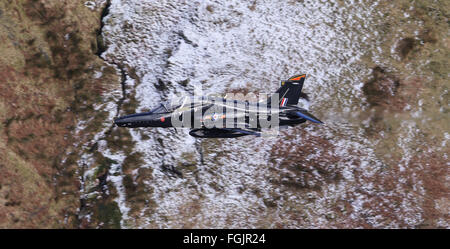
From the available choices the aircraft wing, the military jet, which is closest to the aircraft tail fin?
the military jet

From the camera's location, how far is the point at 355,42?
2114 cm

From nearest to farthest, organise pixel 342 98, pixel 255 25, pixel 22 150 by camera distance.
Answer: pixel 22 150, pixel 342 98, pixel 255 25

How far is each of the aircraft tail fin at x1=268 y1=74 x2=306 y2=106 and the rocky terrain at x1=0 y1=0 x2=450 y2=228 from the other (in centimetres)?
314

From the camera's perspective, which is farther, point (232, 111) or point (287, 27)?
point (287, 27)

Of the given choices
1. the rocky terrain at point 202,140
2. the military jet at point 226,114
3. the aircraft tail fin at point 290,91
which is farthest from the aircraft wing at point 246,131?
the rocky terrain at point 202,140

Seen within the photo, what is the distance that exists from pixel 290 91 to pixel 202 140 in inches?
244

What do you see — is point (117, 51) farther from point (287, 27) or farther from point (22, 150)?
point (287, 27)

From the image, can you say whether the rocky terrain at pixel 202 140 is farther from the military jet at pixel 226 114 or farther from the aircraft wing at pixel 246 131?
the aircraft wing at pixel 246 131

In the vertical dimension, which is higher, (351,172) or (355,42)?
(355,42)

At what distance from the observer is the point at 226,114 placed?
16750 millimetres

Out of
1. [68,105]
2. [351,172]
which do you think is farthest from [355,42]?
[68,105]

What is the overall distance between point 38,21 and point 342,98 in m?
19.0

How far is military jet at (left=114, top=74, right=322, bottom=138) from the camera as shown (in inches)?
658

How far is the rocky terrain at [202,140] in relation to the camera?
19062mm
